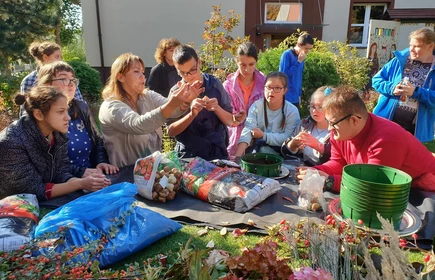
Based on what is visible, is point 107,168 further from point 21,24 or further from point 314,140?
point 21,24

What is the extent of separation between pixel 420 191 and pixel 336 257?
1568 mm

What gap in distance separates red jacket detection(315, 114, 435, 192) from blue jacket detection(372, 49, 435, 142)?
1510mm

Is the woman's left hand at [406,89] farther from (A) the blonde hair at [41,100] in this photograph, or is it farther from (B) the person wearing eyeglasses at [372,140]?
(A) the blonde hair at [41,100]

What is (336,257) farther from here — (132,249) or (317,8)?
(317,8)

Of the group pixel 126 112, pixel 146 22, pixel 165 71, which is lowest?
pixel 126 112

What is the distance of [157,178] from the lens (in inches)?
89.0

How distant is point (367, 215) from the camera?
1.66 m

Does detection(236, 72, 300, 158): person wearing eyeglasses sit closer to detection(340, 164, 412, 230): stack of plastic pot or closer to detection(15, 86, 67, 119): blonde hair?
detection(340, 164, 412, 230): stack of plastic pot

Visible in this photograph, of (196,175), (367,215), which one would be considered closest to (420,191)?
(367,215)

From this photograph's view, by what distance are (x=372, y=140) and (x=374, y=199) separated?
613 millimetres

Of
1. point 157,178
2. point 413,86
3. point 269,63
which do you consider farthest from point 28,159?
point 269,63

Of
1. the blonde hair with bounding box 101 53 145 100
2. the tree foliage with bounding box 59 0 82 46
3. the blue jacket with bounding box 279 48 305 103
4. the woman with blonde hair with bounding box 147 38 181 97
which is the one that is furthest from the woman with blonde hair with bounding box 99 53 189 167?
the tree foliage with bounding box 59 0 82 46

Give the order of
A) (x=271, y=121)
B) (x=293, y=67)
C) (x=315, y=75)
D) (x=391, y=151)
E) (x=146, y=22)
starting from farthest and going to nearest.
Answer: (x=146, y=22), (x=315, y=75), (x=293, y=67), (x=271, y=121), (x=391, y=151)

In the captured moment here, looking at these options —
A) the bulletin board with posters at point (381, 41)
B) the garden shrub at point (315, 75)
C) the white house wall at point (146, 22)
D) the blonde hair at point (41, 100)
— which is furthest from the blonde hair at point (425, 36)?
the white house wall at point (146, 22)
